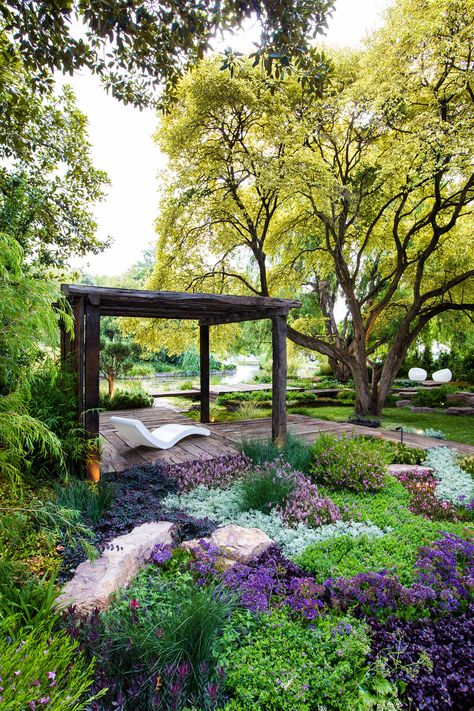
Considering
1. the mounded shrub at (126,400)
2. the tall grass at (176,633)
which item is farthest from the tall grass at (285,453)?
the mounded shrub at (126,400)

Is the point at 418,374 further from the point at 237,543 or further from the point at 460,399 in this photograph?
the point at 237,543

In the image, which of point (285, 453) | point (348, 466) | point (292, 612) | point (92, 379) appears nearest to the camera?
point (292, 612)

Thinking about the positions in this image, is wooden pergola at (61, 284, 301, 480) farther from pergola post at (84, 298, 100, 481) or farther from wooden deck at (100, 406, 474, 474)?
wooden deck at (100, 406, 474, 474)

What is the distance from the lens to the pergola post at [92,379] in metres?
4.54

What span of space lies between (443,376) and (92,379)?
1337 cm

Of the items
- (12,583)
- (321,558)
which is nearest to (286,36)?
(321,558)

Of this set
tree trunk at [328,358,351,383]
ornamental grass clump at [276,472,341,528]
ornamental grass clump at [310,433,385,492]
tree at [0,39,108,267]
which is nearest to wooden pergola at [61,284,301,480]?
ornamental grass clump at [310,433,385,492]

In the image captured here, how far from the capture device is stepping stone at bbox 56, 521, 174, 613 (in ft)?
7.36

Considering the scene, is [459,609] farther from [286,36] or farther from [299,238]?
[299,238]

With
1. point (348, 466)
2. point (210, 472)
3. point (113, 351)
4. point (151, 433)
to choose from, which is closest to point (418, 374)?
point (113, 351)

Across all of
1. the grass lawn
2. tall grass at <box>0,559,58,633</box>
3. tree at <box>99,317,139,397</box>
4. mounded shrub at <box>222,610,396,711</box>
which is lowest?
the grass lawn

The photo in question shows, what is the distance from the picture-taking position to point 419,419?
31.7 ft

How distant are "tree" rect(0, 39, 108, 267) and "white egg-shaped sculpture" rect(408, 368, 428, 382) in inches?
479

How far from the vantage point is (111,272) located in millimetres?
43906
